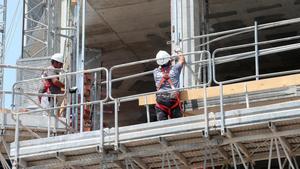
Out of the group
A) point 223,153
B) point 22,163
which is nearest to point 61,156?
point 22,163

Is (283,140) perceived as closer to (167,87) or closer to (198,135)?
(198,135)

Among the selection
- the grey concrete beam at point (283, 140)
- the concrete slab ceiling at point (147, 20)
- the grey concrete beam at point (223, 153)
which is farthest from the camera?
the concrete slab ceiling at point (147, 20)

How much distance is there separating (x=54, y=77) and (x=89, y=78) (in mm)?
4407

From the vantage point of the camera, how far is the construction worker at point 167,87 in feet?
46.9

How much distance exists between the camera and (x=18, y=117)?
1507 cm

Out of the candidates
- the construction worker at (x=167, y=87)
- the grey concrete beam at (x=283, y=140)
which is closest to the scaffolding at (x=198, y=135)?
the grey concrete beam at (x=283, y=140)

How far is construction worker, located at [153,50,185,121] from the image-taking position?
14.3 metres

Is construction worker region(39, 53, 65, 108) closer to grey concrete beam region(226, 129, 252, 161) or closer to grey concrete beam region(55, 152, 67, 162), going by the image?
grey concrete beam region(55, 152, 67, 162)

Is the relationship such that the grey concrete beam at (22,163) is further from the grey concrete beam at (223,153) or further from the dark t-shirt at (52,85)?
the grey concrete beam at (223,153)

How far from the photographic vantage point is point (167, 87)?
14461mm

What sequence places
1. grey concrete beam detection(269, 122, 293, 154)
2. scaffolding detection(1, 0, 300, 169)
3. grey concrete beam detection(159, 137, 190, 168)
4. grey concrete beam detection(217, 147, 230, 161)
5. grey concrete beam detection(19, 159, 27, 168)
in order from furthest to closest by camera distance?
grey concrete beam detection(19, 159, 27, 168) < grey concrete beam detection(217, 147, 230, 161) < grey concrete beam detection(159, 137, 190, 168) < scaffolding detection(1, 0, 300, 169) < grey concrete beam detection(269, 122, 293, 154)

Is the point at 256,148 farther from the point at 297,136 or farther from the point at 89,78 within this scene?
the point at 89,78

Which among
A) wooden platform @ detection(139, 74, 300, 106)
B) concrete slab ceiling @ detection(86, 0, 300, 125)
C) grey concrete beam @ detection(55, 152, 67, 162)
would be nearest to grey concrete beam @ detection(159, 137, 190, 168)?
wooden platform @ detection(139, 74, 300, 106)

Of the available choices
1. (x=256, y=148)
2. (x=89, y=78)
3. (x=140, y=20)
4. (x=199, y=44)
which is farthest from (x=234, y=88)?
(x=140, y=20)
